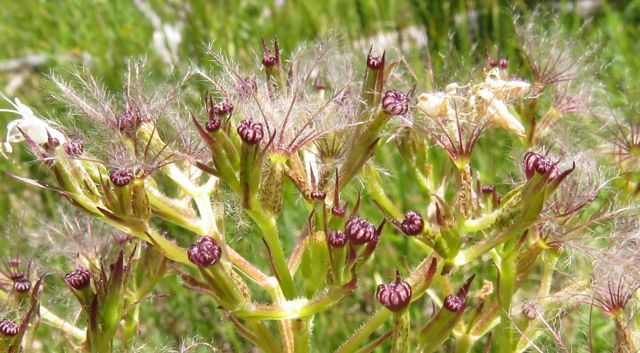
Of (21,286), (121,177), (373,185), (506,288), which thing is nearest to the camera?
(121,177)

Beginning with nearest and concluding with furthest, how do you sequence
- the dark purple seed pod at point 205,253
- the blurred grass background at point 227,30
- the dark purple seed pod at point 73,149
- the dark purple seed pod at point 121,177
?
the dark purple seed pod at point 205,253 < the dark purple seed pod at point 121,177 < the dark purple seed pod at point 73,149 < the blurred grass background at point 227,30

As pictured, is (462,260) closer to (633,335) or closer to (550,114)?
(633,335)

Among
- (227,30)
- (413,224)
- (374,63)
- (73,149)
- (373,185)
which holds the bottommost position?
(227,30)

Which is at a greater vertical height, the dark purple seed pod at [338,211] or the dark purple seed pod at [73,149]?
the dark purple seed pod at [73,149]

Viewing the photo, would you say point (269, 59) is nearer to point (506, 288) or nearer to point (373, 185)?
point (373, 185)

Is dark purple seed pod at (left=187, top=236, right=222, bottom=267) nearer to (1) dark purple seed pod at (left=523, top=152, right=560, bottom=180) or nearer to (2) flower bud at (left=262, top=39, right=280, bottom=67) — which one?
(2) flower bud at (left=262, top=39, right=280, bottom=67)

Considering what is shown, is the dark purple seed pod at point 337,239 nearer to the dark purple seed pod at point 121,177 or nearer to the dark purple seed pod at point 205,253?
the dark purple seed pod at point 205,253

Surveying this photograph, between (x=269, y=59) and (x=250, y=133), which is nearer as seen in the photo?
(x=250, y=133)

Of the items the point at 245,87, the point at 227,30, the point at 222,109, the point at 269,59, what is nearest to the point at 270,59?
the point at 269,59

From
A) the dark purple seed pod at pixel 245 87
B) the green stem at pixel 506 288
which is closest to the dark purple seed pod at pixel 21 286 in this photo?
the dark purple seed pod at pixel 245 87
